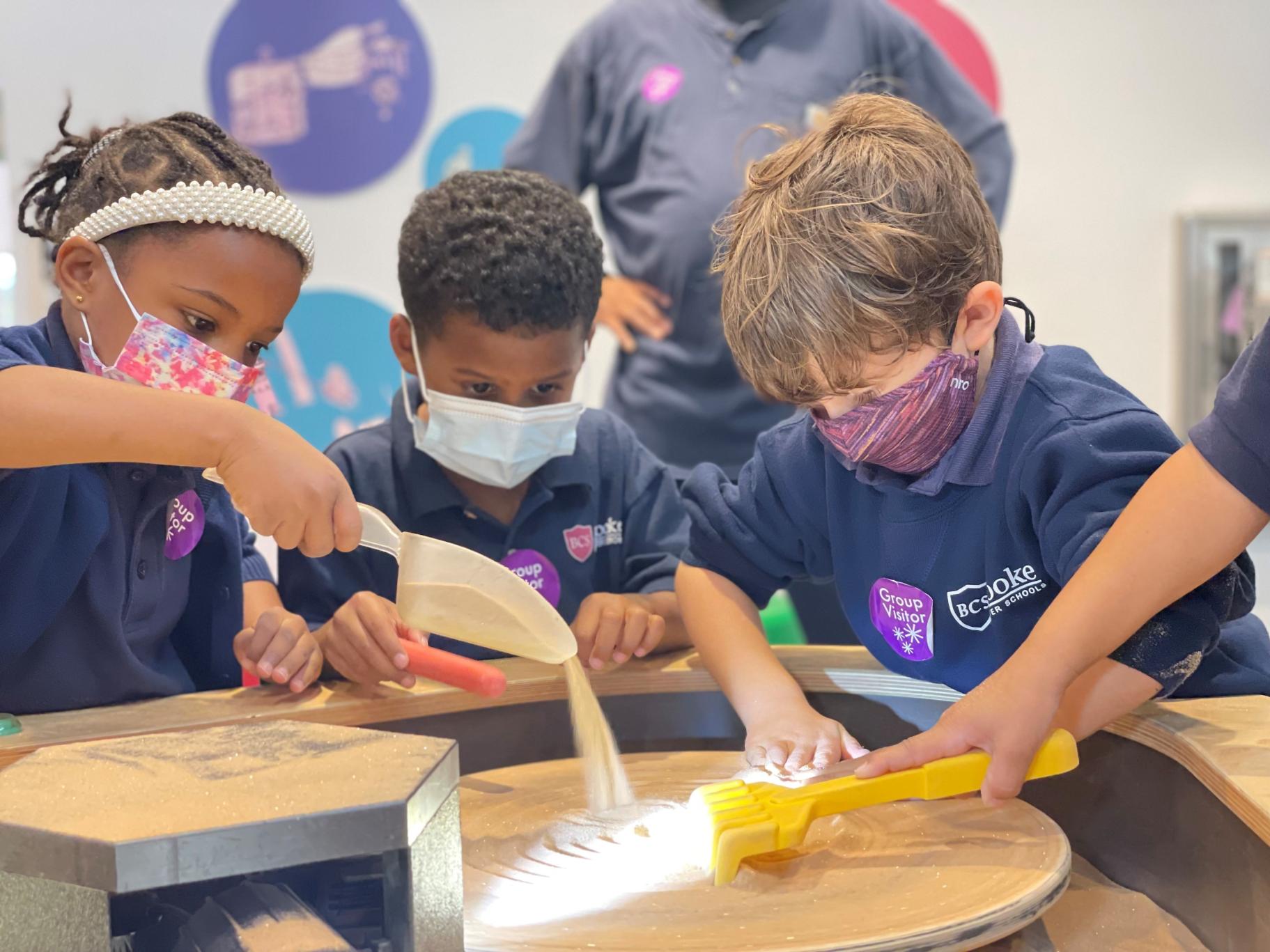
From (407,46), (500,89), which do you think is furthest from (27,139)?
(500,89)

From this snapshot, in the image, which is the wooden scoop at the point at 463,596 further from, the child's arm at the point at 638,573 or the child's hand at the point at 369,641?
the child's arm at the point at 638,573

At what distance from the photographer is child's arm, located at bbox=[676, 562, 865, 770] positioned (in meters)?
1.06

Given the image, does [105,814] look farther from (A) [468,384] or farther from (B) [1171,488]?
(A) [468,384]

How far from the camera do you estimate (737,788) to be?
0.93m

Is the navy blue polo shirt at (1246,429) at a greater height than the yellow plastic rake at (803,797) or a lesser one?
greater

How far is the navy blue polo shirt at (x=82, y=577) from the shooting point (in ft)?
3.76

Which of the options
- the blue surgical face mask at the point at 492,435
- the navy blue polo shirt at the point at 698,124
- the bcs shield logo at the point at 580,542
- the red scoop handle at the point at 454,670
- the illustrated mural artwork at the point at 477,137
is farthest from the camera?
the illustrated mural artwork at the point at 477,137

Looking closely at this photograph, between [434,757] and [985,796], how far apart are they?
1.63 feet

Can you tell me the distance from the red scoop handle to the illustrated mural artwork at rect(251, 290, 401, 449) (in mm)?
2349

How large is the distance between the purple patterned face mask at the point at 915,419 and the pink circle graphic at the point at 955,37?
250 centimetres

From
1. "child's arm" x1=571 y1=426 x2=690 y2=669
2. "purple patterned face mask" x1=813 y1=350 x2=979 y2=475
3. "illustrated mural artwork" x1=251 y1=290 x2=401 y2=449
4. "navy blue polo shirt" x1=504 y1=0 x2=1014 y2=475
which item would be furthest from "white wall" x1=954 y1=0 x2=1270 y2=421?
"purple patterned face mask" x1=813 y1=350 x2=979 y2=475

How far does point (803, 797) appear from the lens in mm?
906

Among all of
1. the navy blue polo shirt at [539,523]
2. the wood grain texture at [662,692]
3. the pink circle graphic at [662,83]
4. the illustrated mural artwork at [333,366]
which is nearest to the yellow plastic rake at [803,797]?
the wood grain texture at [662,692]

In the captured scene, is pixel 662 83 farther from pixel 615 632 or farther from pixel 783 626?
pixel 615 632
